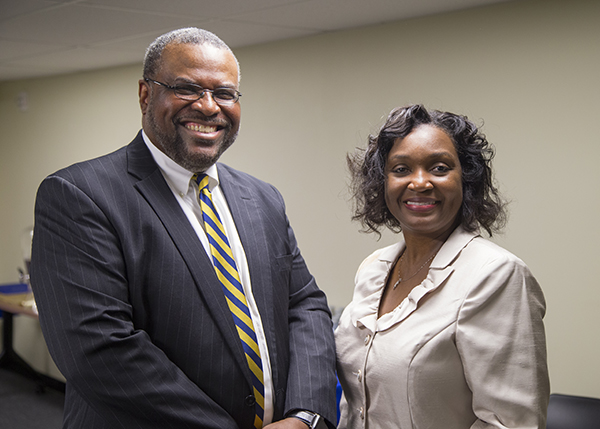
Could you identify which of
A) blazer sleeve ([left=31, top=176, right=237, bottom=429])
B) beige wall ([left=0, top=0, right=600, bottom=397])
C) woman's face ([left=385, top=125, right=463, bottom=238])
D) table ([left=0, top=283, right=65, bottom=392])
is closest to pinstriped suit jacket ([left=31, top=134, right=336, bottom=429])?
blazer sleeve ([left=31, top=176, right=237, bottom=429])

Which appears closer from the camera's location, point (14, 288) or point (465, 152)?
point (465, 152)

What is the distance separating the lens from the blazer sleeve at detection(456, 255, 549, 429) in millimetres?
1369

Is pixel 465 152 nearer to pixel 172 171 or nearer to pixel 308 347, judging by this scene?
pixel 308 347

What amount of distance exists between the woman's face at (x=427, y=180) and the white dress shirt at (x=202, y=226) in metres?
0.47

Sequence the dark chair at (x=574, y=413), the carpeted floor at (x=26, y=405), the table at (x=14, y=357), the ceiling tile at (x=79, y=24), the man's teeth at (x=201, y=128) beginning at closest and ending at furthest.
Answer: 1. the man's teeth at (x=201, y=128)
2. the dark chair at (x=574, y=413)
3. the ceiling tile at (x=79, y=24)
4. the carpeted floor at (x=26, y=405)
5. the table at (x=14, y=357)

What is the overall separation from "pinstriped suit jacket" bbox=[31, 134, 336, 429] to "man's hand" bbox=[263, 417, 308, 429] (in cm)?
4

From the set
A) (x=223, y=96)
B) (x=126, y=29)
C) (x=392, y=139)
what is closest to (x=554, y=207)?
(x=392, y=139)

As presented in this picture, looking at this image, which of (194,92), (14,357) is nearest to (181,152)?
(194,92)

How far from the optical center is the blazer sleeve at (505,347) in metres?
1.37

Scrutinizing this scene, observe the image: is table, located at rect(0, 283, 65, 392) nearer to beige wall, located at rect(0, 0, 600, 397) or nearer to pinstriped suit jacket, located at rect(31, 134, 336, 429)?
beige wall, located at rect(0, 0, 600, 397)

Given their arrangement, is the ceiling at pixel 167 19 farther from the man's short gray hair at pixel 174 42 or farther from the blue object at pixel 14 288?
the blue object at pixel 14 288

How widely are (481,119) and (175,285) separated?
213cm

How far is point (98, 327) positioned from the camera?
135cm

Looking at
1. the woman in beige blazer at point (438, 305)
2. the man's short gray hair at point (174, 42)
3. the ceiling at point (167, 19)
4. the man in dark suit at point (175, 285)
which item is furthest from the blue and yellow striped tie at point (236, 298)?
the ceiling at point (167, 19)
